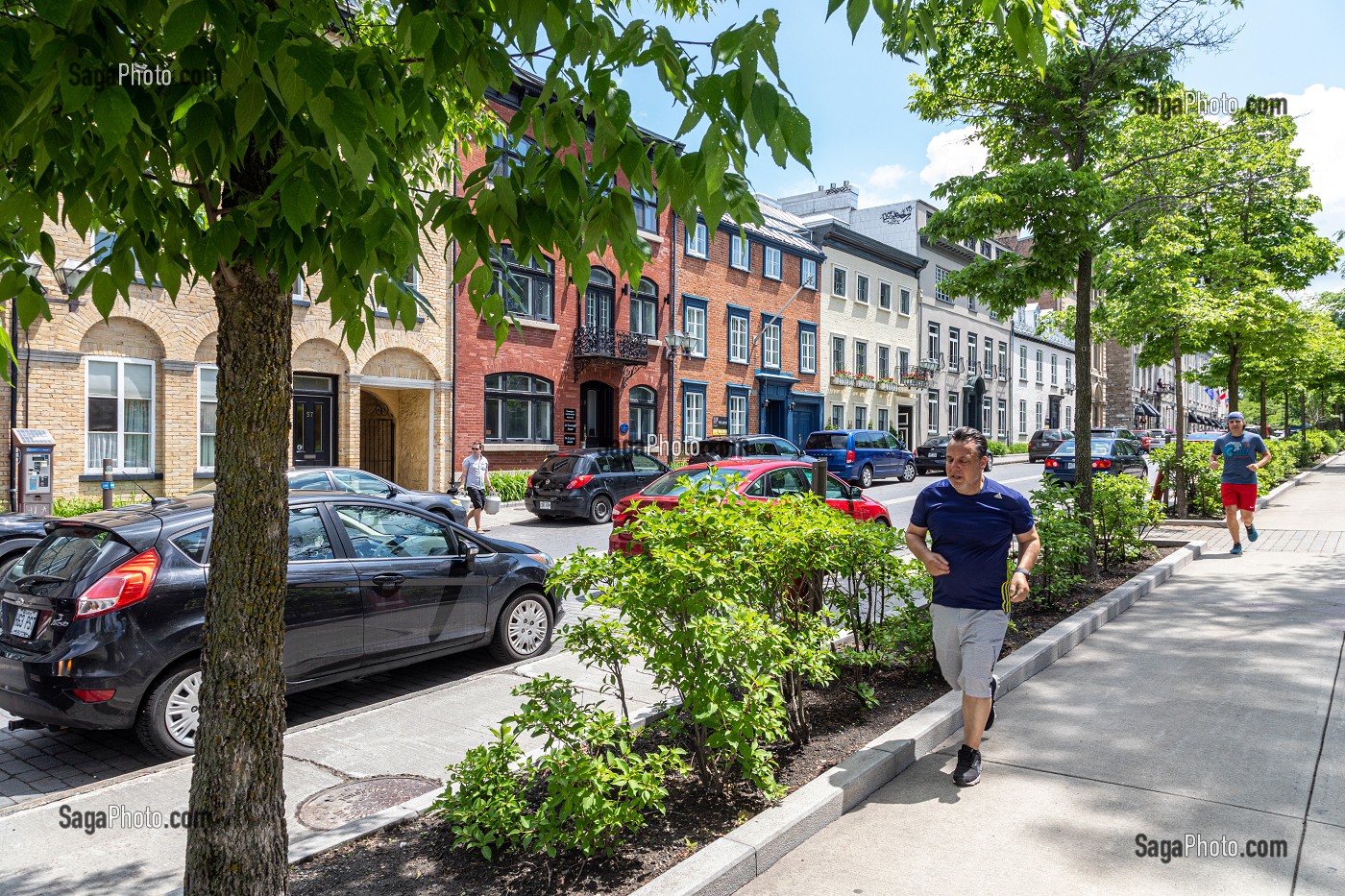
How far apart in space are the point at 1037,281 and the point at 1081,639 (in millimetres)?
5382

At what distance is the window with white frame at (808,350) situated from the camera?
36375 millimetres

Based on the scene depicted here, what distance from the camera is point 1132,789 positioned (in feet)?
14.1

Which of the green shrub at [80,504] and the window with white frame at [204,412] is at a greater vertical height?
the window with white frame at [204,412]

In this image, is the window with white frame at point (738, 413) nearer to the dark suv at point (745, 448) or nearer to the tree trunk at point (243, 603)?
the dark suv at point (745, 448)

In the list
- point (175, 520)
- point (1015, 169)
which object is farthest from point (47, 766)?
point (1015, 169)

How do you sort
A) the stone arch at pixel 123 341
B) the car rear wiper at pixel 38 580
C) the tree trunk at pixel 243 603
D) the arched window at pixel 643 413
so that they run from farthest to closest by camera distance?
the arched window at pixel 643 413
the stone arch at pixel 123 341
the car rear wiper at pixel 38 580
the tree trunk at pixel 243 603

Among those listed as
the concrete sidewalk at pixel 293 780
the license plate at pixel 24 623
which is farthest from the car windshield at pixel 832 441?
the license plate at pixel 24 623

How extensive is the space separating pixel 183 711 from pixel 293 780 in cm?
108

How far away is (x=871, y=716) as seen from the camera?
5.28 metres

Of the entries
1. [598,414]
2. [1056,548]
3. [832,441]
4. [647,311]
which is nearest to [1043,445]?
[832,441]

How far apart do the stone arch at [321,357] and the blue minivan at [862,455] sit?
45.5ft

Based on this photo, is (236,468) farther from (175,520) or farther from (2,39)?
(175,520)

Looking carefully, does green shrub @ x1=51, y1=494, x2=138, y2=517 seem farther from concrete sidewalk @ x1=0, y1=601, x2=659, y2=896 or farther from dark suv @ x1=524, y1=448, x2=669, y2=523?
concrete sidewalk @ x1=0, y1=601, x2=659, y2=896

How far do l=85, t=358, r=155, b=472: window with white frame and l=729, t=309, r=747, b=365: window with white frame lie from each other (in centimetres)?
→ 1951
